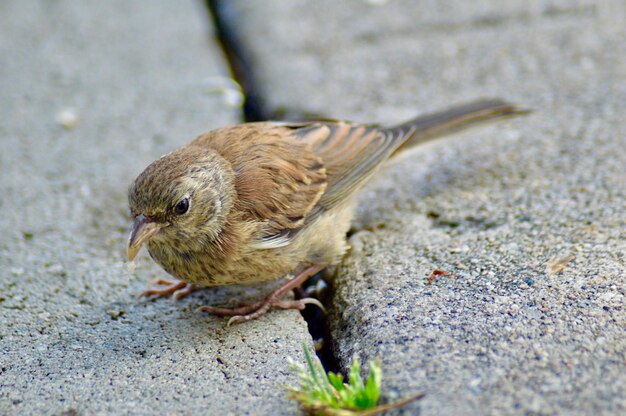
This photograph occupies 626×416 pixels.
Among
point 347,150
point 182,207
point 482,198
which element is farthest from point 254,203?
point 482,198

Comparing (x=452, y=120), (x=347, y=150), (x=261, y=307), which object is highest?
(x=347, y=150)

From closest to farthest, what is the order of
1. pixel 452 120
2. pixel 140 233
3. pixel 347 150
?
1. pixel 140 233
2. pixel 347 150
3. pixel 452 120

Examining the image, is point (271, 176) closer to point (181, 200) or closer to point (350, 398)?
point (181, 200)

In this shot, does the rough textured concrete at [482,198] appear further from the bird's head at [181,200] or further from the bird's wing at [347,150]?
the bird's head at [181,200]

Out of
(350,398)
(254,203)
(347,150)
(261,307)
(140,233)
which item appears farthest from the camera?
(347,150)

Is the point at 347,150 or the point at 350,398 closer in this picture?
the point at 350,398

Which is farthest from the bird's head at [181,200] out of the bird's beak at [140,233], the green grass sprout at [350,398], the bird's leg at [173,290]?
the green grass sprout at [350,398]

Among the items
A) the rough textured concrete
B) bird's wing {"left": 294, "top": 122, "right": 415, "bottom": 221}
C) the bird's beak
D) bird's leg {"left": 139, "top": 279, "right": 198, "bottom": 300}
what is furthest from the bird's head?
the rough textured concrete
